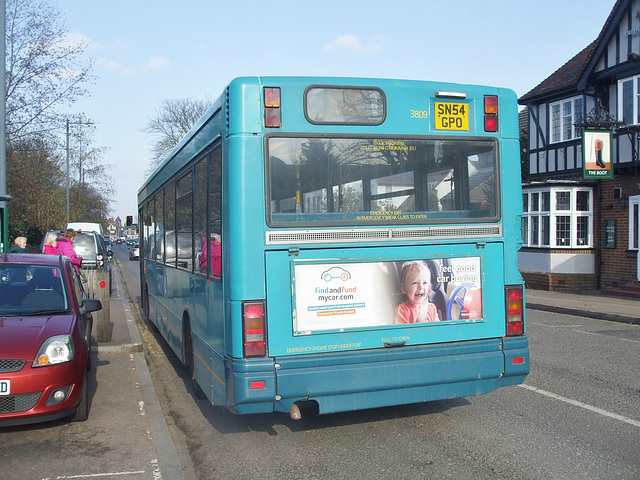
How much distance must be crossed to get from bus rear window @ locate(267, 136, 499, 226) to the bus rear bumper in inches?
42.3

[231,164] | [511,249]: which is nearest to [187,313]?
[231,164]

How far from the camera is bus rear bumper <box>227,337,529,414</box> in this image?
15.6 feet

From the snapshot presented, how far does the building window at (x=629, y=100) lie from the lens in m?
19.2

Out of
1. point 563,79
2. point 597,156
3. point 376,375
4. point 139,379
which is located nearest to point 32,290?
point 139,379

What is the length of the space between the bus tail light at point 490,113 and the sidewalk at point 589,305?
10425 millimetres

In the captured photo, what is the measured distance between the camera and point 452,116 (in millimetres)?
5371

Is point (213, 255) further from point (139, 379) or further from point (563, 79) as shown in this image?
Result: point (563, 79)

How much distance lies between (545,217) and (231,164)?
63.9 feet

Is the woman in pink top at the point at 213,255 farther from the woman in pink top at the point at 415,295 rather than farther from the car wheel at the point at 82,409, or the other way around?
the car wheel at the point at 82,409

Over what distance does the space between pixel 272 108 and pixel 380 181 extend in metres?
1.06

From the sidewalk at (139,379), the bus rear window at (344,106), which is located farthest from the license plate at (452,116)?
the sidewalk at (139,379)

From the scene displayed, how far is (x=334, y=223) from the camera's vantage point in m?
5.00

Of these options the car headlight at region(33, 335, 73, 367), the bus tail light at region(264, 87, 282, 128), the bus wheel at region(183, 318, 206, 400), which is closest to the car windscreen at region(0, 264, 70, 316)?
the car headlight at region(33, 335, 73, 367)

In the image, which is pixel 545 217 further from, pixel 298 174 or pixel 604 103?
pixel 298 174
